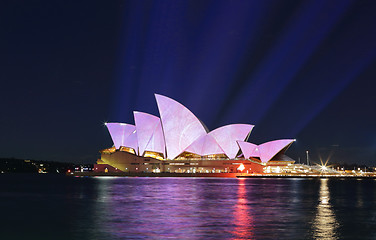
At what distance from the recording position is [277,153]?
9244cm

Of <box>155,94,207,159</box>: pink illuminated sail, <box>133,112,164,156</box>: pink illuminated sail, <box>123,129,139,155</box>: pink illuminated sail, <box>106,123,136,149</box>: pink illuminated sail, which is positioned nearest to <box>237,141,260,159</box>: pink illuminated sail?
<box>155,94,207,159</box>: pink illuminated sail

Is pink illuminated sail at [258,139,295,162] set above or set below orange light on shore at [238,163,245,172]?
above

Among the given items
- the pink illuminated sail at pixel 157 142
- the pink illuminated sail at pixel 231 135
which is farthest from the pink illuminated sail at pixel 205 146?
the pink illuminated sail at pixel 157 142

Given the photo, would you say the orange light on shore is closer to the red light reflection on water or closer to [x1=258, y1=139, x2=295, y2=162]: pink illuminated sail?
[x1=258, y1=139, x2=295, y2=162]: pink illuminated sail

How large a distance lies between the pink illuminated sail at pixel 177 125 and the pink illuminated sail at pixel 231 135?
11.3ft

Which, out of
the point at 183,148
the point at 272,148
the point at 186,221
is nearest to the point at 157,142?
the point at 183,148

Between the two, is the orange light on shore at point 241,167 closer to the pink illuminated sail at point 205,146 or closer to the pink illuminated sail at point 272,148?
the pink illuminated sail at point 272,148

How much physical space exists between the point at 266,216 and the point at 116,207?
10.1 m

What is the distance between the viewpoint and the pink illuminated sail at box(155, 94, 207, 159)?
3061 inches

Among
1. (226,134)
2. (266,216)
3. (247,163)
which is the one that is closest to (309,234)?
(266,216)

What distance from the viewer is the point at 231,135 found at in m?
87.4

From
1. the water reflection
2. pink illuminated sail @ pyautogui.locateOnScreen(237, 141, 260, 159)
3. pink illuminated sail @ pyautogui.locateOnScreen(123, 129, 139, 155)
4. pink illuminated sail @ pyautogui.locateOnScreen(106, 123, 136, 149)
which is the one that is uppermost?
pink illuminated sail @ pyautogui.locateOnScreen(106, 123, 136, 149)

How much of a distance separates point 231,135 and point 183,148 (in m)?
10.4

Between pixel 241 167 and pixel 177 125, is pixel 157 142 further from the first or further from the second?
pixel 241 167
